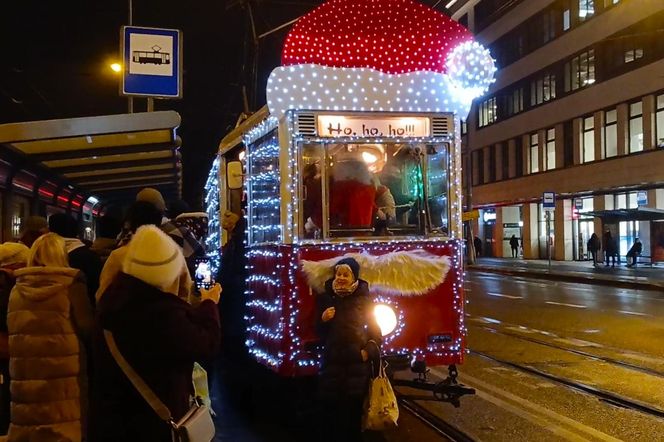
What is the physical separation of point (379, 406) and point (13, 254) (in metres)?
2.92

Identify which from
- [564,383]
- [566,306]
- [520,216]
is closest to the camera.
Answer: [564,383]

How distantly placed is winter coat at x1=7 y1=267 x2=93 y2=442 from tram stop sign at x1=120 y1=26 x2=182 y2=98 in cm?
739

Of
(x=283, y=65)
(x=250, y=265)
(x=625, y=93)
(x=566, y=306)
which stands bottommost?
(x=566, y=306)

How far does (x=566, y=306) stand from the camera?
1536cm

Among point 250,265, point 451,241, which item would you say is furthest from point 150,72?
point 451,241

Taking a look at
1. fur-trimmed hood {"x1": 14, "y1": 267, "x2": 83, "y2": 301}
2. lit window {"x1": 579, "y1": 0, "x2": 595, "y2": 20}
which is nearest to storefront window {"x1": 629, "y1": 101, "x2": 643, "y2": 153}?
lit window {"x1": 579, "y1": 0, "x2": 595, "y2": 20}

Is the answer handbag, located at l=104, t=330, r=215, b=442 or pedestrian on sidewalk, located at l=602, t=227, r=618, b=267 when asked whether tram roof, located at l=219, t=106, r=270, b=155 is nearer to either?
handbag, located at l=104, t=330, r=215, b=442

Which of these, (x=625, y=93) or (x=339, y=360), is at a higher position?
(x=625, y=93)

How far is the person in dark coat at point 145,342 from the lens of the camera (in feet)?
8.82

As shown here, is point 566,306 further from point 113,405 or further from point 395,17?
point 113,405

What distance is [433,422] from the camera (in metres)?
6.21

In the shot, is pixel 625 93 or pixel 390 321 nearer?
pixel 390 321

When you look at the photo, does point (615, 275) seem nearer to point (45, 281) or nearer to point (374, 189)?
point (374, 189)

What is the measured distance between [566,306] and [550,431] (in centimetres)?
1008
